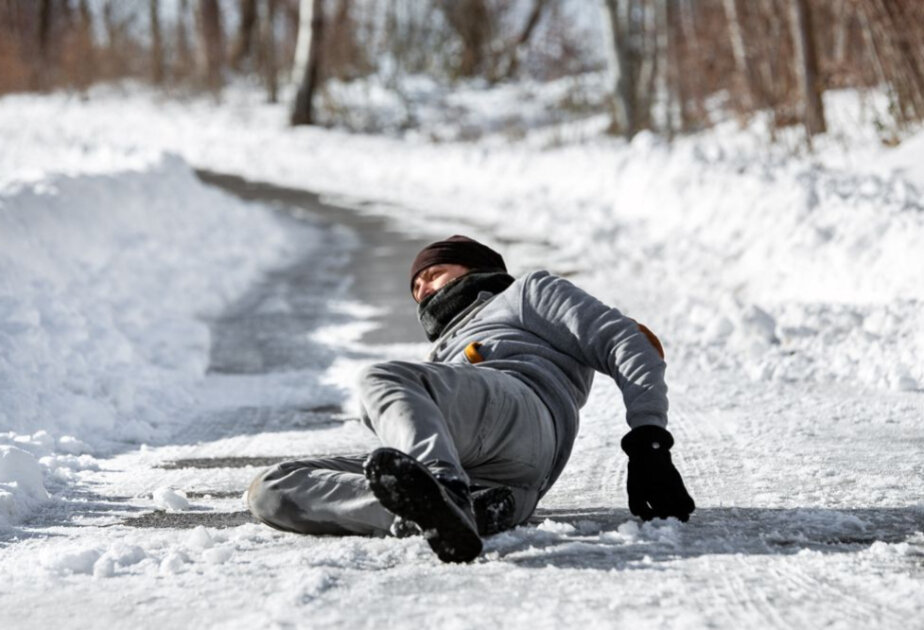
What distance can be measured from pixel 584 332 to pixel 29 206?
552cm

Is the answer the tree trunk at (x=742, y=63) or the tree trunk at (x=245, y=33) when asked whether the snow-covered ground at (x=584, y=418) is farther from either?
the tree trunk at (x=245, y=33)

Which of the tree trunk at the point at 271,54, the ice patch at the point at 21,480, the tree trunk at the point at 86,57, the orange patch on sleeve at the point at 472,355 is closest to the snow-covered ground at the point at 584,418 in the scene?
the ice patch at the point at 21,480

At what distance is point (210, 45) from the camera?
118ft

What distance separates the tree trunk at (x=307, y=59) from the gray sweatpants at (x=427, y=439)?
74.8 feet

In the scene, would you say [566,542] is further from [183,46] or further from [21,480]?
[183,46]

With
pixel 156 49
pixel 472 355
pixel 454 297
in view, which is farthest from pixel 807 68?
pixel 156 49

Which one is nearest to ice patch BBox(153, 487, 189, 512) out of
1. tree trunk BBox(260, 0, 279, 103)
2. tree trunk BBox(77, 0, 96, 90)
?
tree trunk BBox(260, 0, 279, 103)

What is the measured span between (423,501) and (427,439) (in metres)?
0.28

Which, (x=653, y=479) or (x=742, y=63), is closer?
(x=653, y=479)

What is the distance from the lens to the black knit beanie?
396cm

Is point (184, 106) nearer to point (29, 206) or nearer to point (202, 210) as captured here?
point (202, 210)

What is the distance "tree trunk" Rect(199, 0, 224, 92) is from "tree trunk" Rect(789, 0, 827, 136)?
21754 mm

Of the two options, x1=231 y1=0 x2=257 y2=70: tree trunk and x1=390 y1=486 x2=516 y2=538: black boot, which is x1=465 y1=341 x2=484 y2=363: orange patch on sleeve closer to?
x1=390 y1=486 x2=516 y2=538: black boot

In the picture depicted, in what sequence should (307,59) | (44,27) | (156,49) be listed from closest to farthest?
(307,59) < (156,49) < (44,27)
